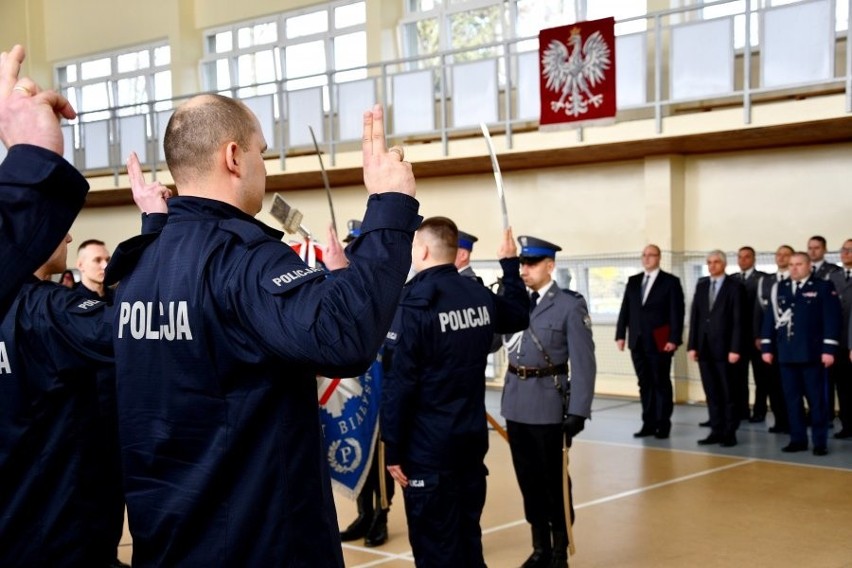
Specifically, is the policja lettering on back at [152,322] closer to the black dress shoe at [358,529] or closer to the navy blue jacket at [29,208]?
the navy blue jacket at [29,208]

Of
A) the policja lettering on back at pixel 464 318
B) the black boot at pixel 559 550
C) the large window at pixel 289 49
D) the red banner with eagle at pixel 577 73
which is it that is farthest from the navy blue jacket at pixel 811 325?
the large window at pixel 289 49

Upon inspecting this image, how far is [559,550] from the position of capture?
17.1ft

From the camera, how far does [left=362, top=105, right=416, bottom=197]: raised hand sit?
1801 mm

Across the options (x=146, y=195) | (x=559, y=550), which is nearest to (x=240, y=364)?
(x=146, y=195)

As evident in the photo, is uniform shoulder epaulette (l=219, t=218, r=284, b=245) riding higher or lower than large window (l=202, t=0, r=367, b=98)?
lower

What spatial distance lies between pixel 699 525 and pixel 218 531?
189 inches

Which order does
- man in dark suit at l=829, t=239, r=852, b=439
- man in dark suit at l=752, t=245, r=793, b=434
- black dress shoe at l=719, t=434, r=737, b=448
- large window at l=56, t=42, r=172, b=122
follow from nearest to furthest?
1. black dress shoe at l=719, t=434, r=737, b=448
2. man in dark suit at l=829, t=239, r=852, b=439
3. man in dark suit at l=752, t=245, r=793, b=434
4. large window at l=56, t=42, r=172, b=122

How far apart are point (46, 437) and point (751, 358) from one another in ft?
27.6

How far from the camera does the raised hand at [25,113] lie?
4.32 feet

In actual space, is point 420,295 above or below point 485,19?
below

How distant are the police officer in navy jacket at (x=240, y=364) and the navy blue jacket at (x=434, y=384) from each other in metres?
2.42

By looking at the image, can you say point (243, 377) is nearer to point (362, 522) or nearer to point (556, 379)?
point (556, 379)

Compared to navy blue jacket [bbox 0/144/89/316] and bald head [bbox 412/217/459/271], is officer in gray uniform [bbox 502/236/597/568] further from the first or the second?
navy blue jacket [bbox 0/144/89/316]

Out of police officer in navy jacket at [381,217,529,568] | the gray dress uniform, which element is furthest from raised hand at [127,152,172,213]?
the gray dress uniform
